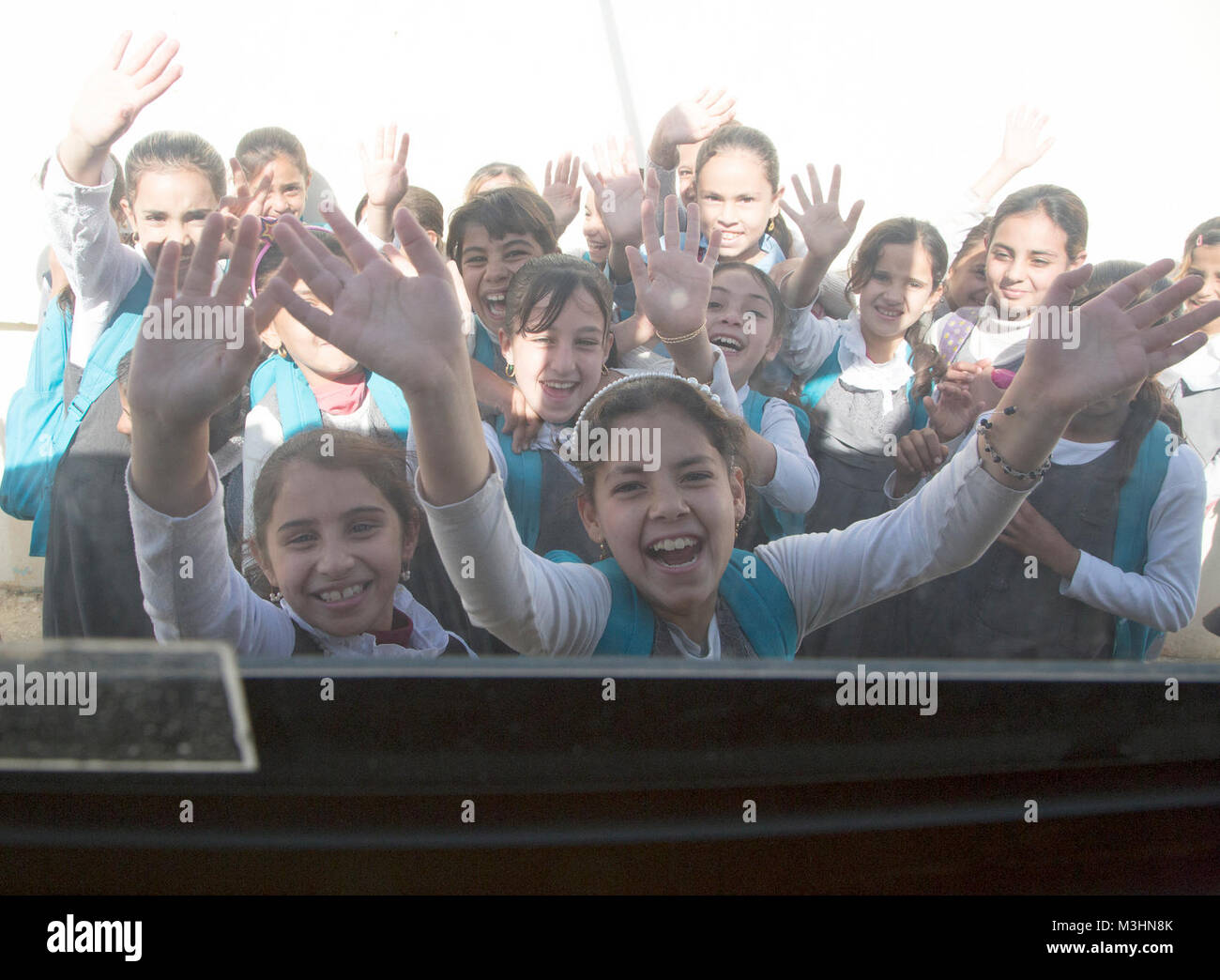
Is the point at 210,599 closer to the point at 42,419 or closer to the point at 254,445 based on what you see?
the point at 254,445

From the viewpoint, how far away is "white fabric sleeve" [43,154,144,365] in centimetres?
176

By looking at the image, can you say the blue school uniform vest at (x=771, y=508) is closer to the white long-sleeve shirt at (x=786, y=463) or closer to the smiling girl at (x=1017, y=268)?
the white long-sleeve shirt at (x=786, y=463)

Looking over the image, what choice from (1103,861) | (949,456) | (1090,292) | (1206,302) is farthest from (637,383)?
(1103,861)

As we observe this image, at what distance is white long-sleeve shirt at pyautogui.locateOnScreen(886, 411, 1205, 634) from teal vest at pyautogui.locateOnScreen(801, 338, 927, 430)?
455 mm

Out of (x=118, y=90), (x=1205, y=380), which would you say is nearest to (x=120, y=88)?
(x=118, y=90)

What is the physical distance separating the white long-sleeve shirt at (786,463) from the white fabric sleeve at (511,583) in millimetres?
404

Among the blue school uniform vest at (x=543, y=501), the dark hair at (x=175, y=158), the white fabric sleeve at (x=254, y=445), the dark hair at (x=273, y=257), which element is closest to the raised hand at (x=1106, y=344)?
the blue school uniform vest at (x=543, y=501)

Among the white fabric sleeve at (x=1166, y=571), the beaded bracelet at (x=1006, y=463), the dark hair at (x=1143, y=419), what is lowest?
the white fabric sleeve at (x=1166, y=571)

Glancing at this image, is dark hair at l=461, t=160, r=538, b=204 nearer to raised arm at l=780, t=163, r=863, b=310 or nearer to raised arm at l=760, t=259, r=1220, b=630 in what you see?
raised arm at l=780, t=163, r=863, b=310

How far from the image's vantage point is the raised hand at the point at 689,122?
1.90 m

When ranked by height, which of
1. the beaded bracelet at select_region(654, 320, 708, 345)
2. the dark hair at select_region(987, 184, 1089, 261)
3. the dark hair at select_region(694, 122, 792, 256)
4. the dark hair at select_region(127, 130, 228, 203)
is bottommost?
the beaded bracelet at select_region(654, 320, 708, 345)

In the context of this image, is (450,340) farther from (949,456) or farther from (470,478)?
(949,456)

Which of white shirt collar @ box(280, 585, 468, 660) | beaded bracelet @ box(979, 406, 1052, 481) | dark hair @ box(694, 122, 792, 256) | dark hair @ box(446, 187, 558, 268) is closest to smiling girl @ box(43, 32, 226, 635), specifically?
white shirt collar @ box(280, 585, 468, 660)

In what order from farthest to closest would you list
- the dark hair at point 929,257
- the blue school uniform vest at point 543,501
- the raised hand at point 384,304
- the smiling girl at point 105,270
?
the dark hair at point 929,257, the blue school uniform vest at point 543,501, the smiling girl at point 105,270, the raised hand at point 384,304
